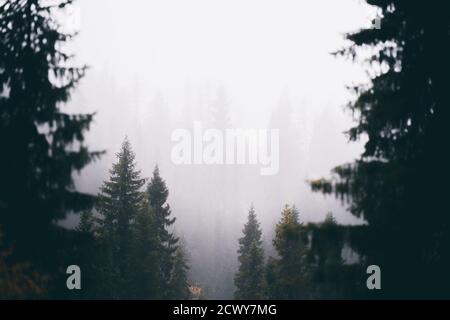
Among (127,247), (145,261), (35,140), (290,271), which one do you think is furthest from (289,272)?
(35,140)

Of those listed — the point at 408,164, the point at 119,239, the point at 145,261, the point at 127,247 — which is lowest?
the point at 145,261

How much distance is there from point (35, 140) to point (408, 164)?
9.04 metres

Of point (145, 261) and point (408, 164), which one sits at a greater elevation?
point (408, 164)

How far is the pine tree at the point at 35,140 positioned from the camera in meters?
10.8

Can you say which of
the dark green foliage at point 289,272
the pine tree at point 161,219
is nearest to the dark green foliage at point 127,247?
the pine tree at point 161,219

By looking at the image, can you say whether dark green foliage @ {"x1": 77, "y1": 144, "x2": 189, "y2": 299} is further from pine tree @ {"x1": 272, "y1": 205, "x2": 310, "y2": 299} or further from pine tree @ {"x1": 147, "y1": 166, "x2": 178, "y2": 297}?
pine tree @ {"x1": 272, "y1": 205, "x2": 310, "y2": 299}

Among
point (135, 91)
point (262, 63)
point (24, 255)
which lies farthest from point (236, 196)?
point (262, 63)

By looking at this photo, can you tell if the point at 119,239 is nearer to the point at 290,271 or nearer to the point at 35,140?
the point at 290,271

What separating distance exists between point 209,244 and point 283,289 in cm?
3708

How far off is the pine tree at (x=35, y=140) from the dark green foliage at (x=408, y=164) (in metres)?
6.43

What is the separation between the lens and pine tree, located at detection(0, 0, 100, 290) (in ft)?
35.5

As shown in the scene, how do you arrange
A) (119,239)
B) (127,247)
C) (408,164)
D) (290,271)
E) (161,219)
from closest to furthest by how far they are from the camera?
(408,164) < (119,239) < (127,247) < (290,271) < (161,219)

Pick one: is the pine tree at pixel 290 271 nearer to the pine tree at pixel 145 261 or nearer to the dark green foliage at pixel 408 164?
the pine tree at pixel 145 261

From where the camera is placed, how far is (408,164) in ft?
31.4
